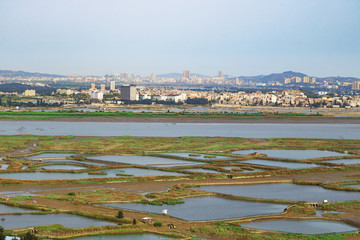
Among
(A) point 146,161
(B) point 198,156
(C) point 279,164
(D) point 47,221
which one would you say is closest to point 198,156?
(B) point 198,156

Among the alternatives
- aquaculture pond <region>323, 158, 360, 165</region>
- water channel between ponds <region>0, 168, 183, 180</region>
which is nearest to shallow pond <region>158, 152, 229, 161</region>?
water channel between ponds <region>0, 168, 183, 180</region>

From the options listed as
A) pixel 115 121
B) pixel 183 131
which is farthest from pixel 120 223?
pixel 115 121

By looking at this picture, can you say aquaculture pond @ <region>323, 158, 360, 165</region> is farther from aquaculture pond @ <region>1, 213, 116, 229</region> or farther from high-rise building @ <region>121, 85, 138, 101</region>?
high-rise building @ <region>121, 85, 138, 101</region>

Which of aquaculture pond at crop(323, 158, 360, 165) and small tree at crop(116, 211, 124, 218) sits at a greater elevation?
small tree at crop(116, 211, 124, 218)

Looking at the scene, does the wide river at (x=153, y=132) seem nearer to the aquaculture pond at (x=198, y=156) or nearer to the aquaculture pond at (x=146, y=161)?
the aquaculture pond at (x=198, y=156)

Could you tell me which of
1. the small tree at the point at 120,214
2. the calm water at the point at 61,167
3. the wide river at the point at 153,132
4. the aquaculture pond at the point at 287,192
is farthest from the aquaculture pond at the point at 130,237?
the wide river at the point at 153,132

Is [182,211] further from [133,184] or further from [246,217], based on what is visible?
[133,184]

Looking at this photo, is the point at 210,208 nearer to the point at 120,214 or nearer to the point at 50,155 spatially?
the point at 120,214
